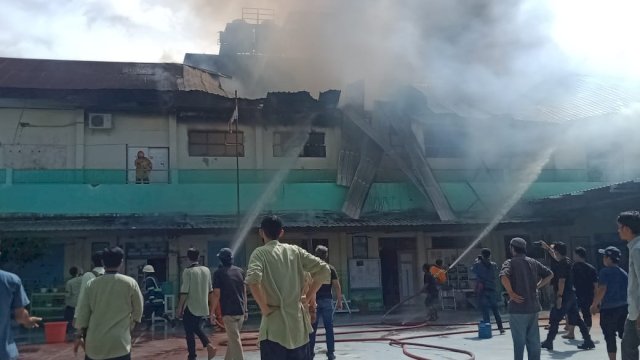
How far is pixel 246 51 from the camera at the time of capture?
88.5ft

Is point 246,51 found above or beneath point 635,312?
above

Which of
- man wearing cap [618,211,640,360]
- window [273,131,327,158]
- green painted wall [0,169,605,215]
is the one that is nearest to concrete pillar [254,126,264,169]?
window [273,131,327,158]

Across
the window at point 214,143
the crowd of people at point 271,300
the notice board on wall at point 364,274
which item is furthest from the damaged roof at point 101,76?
the crowd of people at point 271,300

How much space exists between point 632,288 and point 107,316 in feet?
15.2


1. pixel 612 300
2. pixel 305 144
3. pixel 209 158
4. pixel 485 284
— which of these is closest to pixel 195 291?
pixel 612 300

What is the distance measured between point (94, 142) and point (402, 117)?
35.6ft

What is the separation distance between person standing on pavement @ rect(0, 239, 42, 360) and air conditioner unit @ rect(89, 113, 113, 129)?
15.3 m

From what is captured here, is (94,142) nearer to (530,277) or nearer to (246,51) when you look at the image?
(246,51)

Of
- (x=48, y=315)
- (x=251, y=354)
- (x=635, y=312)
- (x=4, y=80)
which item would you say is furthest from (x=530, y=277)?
(x=4, y=80)

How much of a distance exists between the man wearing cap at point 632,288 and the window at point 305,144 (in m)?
15.6

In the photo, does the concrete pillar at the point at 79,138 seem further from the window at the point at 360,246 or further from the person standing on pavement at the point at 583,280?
the person standing on pavement at the point at 583,280

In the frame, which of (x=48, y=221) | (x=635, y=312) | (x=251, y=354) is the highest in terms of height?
(x=48, y=221)

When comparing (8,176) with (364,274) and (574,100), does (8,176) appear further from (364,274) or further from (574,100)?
(574,100)

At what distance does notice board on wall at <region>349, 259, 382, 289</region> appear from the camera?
19391mm
